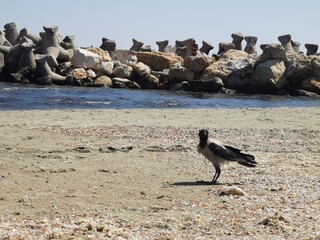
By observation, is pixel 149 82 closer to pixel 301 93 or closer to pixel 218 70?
pixel 218 70

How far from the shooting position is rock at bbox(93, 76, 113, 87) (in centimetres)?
3378

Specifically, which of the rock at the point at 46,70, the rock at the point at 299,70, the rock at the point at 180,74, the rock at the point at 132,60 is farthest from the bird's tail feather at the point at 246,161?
the rock at the point at 132,60

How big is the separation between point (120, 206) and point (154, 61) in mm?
32066

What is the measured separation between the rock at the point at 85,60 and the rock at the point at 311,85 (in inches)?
461

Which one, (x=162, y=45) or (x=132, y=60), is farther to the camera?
(x=162, y=45)

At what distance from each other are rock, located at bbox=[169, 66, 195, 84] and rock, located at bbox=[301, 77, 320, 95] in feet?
20.3

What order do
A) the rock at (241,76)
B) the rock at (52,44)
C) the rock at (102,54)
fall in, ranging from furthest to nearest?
1. the rock at (102,54)
2. the rock at (52,44)
3. the rock at (241,76)

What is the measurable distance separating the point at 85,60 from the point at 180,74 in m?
5.43

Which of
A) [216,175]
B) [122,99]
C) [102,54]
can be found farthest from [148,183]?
[102,54]

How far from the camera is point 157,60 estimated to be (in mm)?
38562

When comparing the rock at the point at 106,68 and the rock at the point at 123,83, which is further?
the rock at the point at 106,68

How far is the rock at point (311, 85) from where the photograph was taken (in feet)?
111

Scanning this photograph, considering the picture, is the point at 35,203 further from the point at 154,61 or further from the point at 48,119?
the point at 154,61

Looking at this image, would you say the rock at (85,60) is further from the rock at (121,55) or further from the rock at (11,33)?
the rock at (11,33)
